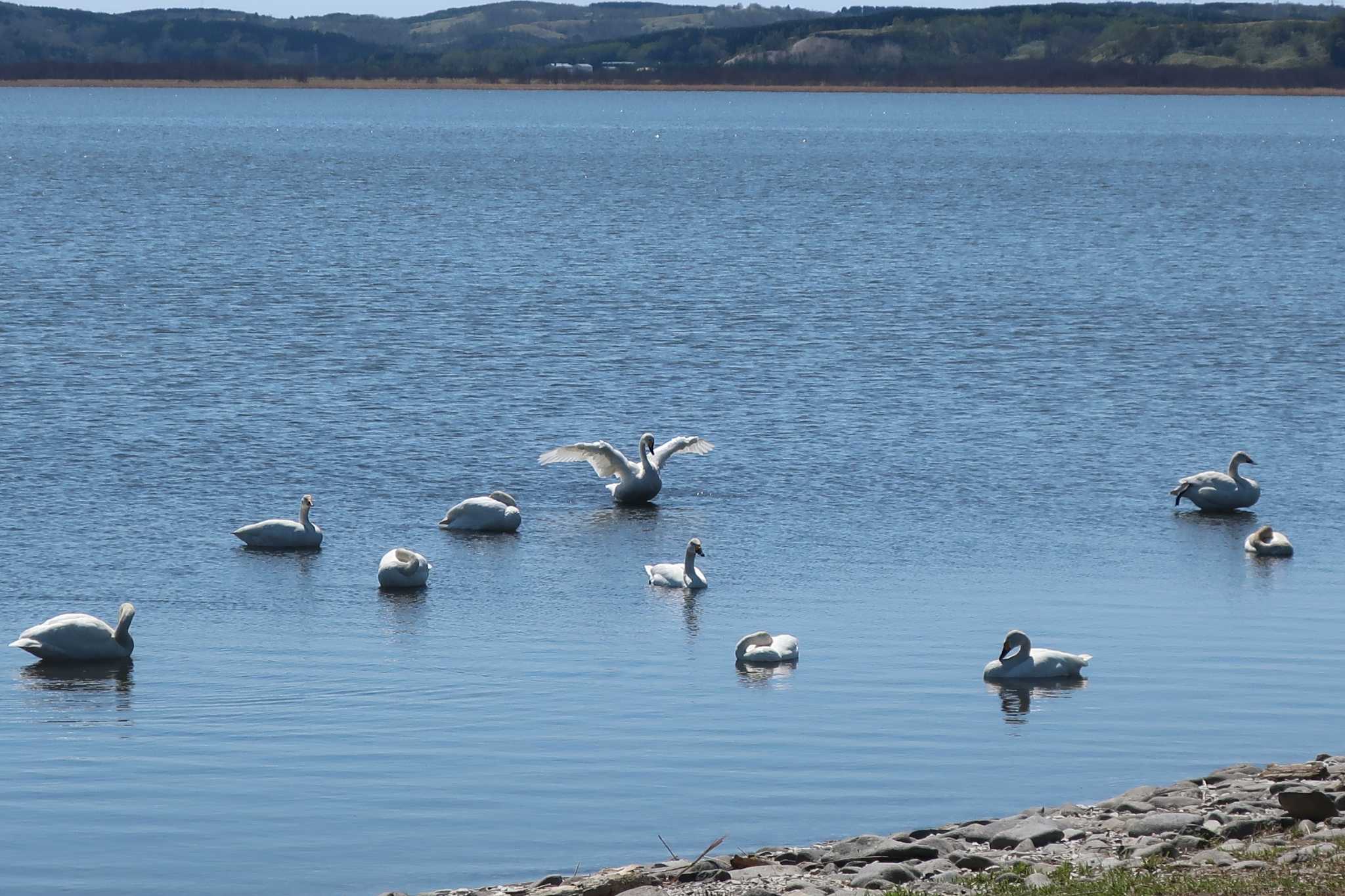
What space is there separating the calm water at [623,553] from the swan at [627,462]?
1.93ft

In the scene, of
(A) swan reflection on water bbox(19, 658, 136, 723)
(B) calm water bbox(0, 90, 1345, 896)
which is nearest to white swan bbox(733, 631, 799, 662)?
(B) calm water bbox(0, 90, 1345, 896)

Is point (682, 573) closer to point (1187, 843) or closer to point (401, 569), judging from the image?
point (401, 569)

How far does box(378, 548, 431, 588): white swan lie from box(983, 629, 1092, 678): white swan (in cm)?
594

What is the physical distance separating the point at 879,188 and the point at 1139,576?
76.3 metres

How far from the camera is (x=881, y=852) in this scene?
1149cm

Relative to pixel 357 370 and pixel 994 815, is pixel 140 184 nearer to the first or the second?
pixel 357 370

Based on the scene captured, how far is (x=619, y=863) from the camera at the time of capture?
40.3ft

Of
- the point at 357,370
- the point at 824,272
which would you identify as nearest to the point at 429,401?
the point at 357,370

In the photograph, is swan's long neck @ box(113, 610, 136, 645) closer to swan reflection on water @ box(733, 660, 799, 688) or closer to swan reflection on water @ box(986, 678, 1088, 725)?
swan reflection on water @ box(733, 660, 799, 688)

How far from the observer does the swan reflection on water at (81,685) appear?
51.7 feet

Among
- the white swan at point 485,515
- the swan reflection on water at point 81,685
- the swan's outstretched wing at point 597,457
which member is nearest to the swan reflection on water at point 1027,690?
the swan reflection on water at point 81,685

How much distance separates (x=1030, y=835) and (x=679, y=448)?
13.9 m

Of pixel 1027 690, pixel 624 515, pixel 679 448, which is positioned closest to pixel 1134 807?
pixel 1027 690

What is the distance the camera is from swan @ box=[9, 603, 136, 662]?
16.7 m
